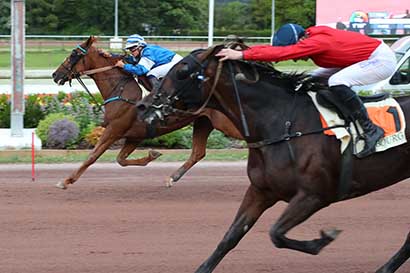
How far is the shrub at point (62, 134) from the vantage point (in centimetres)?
1392

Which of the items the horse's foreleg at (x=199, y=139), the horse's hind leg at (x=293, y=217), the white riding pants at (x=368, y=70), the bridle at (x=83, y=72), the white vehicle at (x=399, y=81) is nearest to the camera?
the horse's hind leg at (x=293, y=217)

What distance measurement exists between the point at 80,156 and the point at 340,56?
7.69 m

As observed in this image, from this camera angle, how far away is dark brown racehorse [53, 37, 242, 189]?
11141 millimetres

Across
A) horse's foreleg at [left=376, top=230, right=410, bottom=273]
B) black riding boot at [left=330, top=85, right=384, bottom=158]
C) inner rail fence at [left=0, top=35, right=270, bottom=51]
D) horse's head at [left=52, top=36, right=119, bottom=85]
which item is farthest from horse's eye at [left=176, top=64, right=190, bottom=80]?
inner rail fence at [left=0, top=35, right=270, bottom=51]

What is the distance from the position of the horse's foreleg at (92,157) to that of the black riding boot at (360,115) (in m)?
4.90

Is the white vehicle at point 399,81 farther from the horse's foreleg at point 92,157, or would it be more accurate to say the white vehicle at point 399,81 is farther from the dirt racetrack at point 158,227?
the horse's foreleg at point 92,157

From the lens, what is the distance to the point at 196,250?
7797 mm

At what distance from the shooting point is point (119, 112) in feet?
36.8

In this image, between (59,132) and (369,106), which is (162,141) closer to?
(59,132)

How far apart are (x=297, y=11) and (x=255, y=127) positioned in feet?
157

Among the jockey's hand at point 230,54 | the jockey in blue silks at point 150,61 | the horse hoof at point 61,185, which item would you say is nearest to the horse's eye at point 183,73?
the jockey's hand at point 230,54

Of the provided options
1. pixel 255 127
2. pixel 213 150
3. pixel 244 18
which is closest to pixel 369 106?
pixel 255 127

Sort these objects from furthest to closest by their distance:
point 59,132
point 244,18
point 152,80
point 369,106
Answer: point 244,18, point 59,132, point 152,80, point 369,106

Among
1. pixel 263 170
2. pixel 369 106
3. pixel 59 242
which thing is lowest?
pixel 59 242
